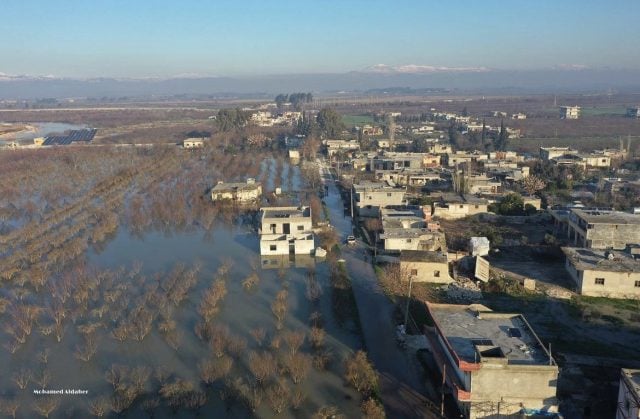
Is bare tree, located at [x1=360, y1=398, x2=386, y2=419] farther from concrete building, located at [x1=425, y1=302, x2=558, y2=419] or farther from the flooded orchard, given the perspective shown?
concrete building, located at [x1=425, y1=302, x2=558, y2=419]

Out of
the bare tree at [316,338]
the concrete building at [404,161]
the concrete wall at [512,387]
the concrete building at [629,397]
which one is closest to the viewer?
the concrete building at [629,397]

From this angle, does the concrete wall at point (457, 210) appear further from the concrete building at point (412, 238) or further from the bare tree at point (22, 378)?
the bare tree at point (22, 378)

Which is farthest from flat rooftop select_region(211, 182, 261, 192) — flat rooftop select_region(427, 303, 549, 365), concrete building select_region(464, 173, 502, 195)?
flat rooftop select_region(427, 303, 549, 365)

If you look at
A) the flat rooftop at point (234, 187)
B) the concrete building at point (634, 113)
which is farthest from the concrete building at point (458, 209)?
the concrete building at point (634, 113)

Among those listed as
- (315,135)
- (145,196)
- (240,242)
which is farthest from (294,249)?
(315,135)

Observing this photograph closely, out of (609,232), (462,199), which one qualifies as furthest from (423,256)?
(462,199)

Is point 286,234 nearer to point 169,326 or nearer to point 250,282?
point 250,282
